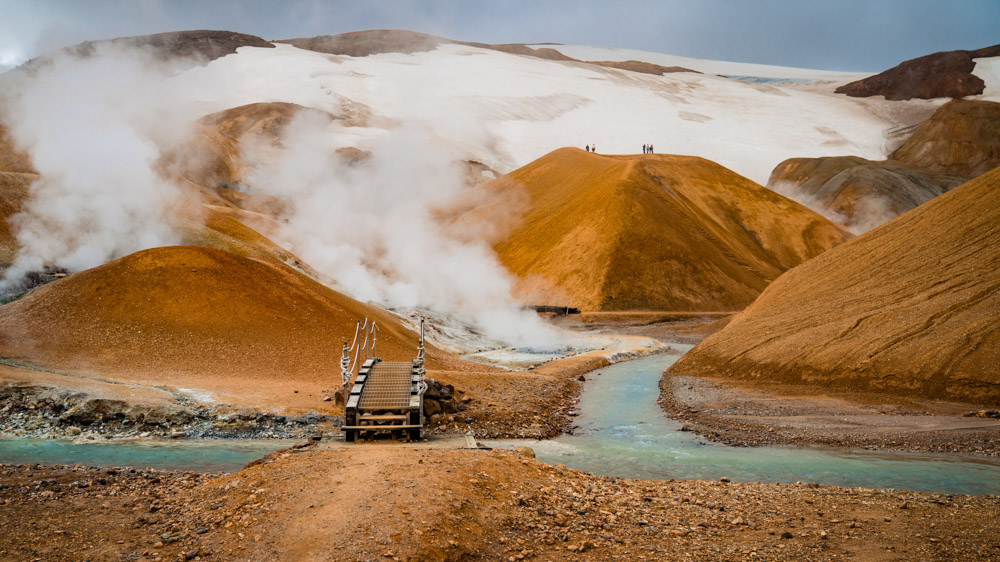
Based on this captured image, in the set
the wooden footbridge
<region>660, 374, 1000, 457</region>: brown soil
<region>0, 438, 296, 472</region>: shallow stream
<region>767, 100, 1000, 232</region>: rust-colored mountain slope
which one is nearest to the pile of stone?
the wooden footbridge

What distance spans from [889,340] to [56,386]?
24833 mm

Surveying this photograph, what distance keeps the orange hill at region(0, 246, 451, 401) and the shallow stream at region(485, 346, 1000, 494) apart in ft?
29.2

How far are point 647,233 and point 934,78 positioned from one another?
142m

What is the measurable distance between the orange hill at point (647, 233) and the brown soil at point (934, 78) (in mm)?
103393

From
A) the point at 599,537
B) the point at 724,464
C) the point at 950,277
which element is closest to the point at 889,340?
the point at 950,277

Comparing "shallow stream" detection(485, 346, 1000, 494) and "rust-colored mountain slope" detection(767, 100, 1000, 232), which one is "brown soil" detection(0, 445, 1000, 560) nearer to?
"shallow stream" detection(485, 346, 1000, 494)

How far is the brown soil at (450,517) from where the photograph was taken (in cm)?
870

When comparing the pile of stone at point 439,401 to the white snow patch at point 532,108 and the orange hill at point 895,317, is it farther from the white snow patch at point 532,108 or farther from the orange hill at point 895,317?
the white snow patch at point 532,108

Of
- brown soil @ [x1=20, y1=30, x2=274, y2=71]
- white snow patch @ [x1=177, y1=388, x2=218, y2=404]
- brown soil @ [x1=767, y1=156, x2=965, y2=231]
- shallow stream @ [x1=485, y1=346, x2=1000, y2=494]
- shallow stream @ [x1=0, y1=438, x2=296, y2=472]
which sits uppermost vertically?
brown soil @ [x1=20, y1=30, x2=274, y2=71]

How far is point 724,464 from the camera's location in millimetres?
15922

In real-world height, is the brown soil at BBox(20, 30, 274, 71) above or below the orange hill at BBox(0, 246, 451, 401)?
above

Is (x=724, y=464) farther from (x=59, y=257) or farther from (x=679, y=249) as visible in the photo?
(x=679, y=249)

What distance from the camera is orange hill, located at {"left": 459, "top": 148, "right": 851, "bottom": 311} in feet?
237

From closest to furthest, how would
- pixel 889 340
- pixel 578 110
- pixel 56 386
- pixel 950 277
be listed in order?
pixel 56 386
pixel 889 340
pixel 950 277
pixel 578 110
